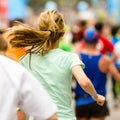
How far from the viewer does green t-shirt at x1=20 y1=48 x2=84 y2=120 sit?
571 cm

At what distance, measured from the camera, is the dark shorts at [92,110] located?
338 inches

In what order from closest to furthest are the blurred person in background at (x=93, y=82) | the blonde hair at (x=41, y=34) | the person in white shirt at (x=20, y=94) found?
the person in white shirt at (x=20, y=94) → the blonde hair at (x=41, y=34) → the blurred person in background at (x=93, y=82)

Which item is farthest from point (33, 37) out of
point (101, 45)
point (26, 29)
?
point (101, 45)

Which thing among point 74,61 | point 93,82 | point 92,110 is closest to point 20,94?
point 74,61

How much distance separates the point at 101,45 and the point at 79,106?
4.08 meters

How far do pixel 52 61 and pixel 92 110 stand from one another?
118 inches

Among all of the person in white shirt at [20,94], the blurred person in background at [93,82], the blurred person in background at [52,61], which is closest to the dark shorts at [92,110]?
the blurred person in background at [93,82]

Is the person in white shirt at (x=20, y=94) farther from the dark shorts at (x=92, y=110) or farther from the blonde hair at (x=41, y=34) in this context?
the dark shorts at (x=92, y=110)

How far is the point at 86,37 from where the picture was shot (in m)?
9.17

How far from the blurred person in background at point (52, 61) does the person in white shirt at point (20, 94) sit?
49.7 inches

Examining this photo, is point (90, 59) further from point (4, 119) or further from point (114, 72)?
point (4, 119)

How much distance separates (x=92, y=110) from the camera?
28.5ft

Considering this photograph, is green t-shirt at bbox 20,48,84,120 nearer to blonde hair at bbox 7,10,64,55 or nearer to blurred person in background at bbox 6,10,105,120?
blurred person in background at bbox 6,10,105,120

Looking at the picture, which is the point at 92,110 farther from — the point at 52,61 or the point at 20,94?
the point at 20,94
